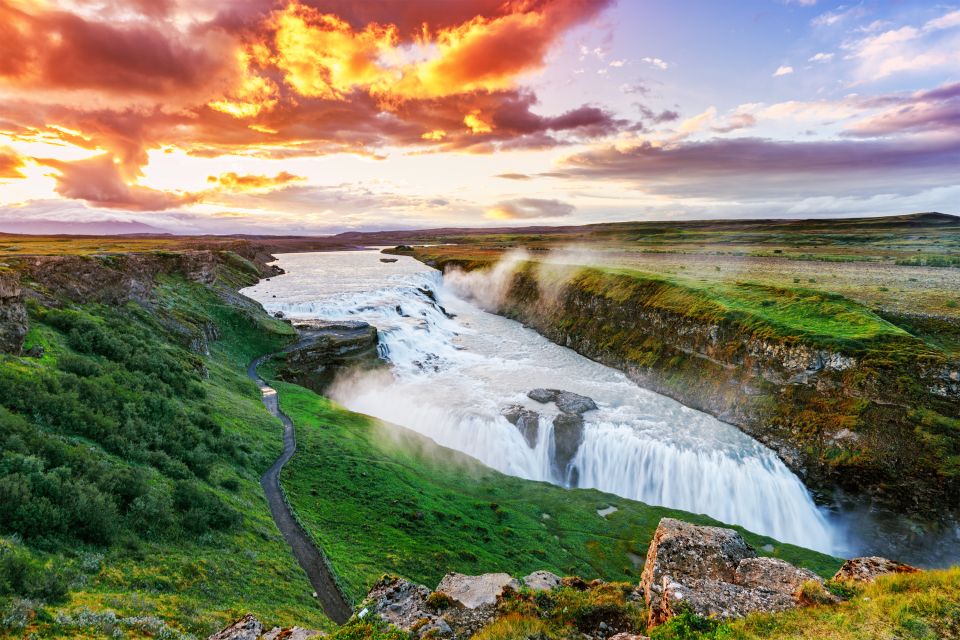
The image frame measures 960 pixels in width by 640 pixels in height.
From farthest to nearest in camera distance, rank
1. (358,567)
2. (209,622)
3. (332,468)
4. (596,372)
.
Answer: (596,372), (332,468), (358,567), (209,622)

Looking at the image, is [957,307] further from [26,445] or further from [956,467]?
[26,445]

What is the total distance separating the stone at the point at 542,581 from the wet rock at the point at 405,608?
12.0 ft

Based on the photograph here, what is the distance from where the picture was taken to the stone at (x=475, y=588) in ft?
42.7

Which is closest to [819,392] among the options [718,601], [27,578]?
[718,601]

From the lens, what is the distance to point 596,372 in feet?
191

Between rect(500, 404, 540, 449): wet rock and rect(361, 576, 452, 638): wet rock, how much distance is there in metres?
28.5

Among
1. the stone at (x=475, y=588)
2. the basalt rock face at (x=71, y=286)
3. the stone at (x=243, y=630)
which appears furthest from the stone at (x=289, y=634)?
the basalt rock face at (x=71, y=286)

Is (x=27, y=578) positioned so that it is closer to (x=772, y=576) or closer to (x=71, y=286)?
(x=772, y=576)

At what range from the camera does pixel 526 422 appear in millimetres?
42281

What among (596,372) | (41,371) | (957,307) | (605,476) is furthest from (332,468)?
(957,307)

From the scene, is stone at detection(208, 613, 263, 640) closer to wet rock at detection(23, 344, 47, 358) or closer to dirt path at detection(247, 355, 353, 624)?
dirt path at detection(247, 355, 353, 624)

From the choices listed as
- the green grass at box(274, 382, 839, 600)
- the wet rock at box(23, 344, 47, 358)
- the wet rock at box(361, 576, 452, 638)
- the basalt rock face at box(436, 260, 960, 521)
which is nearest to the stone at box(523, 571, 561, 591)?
the wet rock at box(361, 576, 452, 638)

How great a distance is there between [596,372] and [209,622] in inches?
2038

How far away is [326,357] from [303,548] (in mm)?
38141
